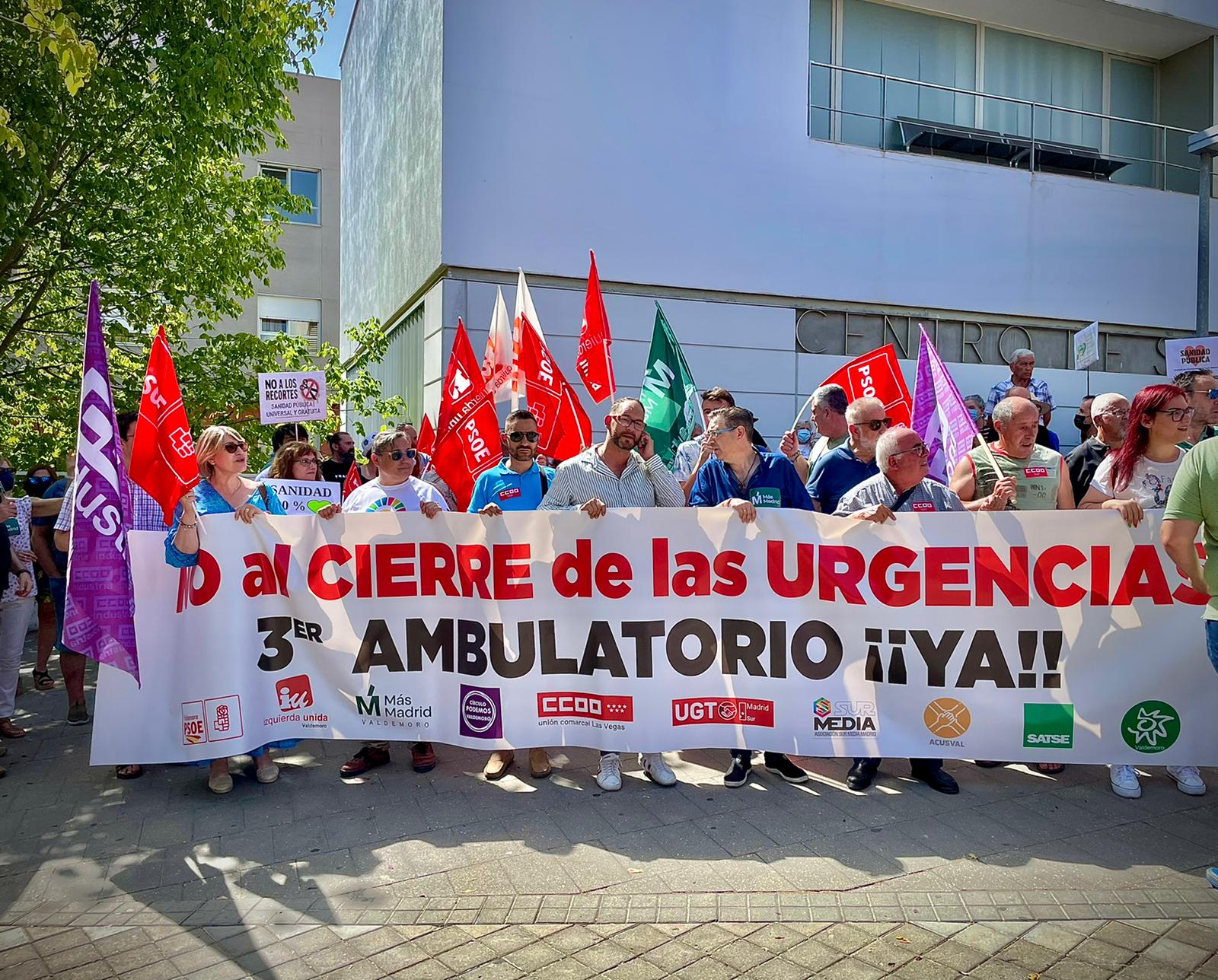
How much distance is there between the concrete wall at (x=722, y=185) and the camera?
11.3 m

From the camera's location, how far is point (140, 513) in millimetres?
5277

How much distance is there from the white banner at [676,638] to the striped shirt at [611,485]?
21 cm

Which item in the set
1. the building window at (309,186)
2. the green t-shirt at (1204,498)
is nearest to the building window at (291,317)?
the building window at (309,186)

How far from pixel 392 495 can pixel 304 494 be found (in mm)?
1007

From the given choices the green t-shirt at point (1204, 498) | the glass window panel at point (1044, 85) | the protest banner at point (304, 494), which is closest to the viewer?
the green t-shirt at point (1204, 498)

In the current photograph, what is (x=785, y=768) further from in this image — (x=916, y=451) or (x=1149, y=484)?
(x=1149, y=484)

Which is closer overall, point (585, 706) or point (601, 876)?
point (601, 876)

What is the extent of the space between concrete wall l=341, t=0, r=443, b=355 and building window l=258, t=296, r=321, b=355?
6.36 m

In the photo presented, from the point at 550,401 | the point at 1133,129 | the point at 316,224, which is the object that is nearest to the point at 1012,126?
the point at 1133,129

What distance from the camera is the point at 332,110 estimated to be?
95.1ft

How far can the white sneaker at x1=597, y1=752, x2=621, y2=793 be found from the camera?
15.8 feet

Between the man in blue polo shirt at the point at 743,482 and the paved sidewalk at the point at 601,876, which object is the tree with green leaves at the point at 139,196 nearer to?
the paved sidewalk at the point at 601,876

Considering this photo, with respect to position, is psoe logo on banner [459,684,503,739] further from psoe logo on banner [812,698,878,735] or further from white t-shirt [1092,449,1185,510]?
white t-shirt [1092,449,1185,510]

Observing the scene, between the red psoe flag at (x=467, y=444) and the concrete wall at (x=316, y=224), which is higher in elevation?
the concrete wall at (x=316, y=224)
